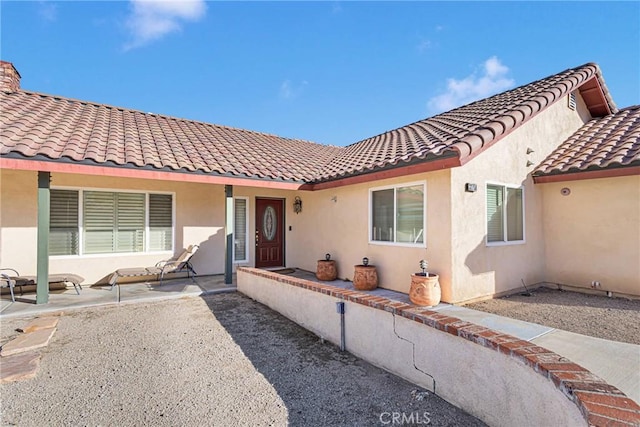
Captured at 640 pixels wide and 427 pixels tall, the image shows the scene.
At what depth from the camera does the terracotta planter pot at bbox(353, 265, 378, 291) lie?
7645mm

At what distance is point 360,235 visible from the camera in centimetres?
861

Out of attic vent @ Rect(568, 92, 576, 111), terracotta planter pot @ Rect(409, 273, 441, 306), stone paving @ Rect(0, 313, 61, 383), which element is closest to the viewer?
stone paving @ Rect(0, 313, 61, 383)

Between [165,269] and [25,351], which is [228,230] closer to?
[165,269]

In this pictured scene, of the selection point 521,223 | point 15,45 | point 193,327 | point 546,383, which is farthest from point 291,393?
point 15,45

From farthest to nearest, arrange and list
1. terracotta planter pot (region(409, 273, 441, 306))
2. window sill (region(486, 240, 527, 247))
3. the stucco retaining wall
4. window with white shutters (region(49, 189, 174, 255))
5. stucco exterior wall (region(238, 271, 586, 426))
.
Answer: window with white shutters (region(49, 189, 174, 255))
window sill (region(486, 240, 527, 247))
terracotta planter pot (region(409, 273, 441, 306))
stucco exterior wall (region(238, 271, 586, 426))
the stucco retaining wall

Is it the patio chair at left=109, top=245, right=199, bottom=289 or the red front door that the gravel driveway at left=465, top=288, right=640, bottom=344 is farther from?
the patio chair at left=109, top=245, right=199, bottom=289

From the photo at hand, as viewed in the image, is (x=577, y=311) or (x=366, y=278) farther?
(x=366, y=278)

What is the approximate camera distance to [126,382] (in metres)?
3.71

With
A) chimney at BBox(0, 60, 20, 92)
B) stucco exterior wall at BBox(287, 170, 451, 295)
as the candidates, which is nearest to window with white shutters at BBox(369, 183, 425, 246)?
stucco exterior wall at BBox(287, 170, 451, 295)

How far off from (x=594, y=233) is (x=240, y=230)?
9.97 meters

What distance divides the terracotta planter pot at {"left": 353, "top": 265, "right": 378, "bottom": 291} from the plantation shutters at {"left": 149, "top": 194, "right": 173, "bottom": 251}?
19.8 ft

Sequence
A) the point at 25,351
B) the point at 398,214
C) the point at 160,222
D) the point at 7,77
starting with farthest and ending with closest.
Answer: the point at 7,77 → the point at 160,222 → the point at 398,214 → the point at 25,351

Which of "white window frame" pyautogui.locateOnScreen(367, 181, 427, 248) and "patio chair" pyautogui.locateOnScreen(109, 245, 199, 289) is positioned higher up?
"white window frame" pyautogui.locateOnScreen(367, 181, 427, 248)

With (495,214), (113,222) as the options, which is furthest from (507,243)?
(113,222)
